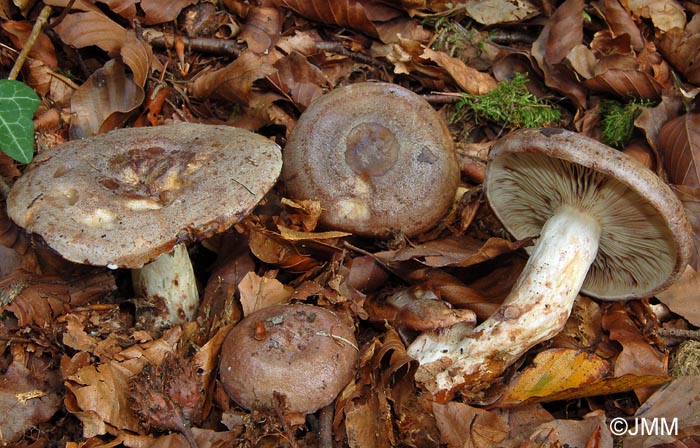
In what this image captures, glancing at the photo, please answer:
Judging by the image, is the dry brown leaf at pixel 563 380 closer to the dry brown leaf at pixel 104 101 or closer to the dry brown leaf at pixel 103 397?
the dry brown leaf at pixel 103 397

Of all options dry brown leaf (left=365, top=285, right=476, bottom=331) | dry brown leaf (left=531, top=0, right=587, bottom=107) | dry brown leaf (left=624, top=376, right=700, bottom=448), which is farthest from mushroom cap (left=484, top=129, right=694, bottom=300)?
dry brown leaf (left=531, top=0, right=587, bottom=107)

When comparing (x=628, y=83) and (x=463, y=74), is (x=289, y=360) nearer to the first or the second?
(x=463, y=74)

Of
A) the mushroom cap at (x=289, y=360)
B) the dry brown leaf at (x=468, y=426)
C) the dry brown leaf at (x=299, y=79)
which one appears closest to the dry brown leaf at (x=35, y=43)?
the dry brown leaf at (x=299, y=79)

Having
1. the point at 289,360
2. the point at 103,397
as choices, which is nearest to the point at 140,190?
the point at 103,397

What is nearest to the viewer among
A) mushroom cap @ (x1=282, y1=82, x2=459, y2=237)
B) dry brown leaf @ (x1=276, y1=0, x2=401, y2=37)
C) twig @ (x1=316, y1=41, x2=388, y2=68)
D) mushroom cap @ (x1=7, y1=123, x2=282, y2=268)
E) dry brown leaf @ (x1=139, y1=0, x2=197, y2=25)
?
mushroom cap @ (x1=7, y1=123, x2=282, y2=268)

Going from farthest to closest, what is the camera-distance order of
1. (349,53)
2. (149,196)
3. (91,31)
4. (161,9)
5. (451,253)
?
(349,53), (161,9), (91,31), (451,253), (149,196)

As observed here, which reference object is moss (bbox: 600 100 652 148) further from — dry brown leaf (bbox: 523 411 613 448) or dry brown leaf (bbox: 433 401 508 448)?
dry brown leaf (bbox: 433 401 508 448)
